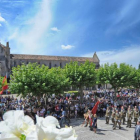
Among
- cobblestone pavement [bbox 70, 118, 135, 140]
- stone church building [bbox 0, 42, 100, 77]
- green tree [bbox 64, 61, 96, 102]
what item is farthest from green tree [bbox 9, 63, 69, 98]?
stone church building [bbox 0, 42, 100, 77]

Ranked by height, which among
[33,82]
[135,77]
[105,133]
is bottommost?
[105,133]

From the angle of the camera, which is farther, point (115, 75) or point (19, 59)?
point (19, 59)

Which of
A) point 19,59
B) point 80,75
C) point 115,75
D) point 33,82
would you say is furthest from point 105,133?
point 19,59

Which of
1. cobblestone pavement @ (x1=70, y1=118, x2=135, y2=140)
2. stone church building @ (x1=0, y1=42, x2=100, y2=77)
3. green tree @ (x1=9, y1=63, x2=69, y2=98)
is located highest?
stone church building @ (x1=0, y1=42, x2=100, y2=77)

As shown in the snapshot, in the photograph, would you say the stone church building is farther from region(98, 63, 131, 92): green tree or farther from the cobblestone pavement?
the cobblestone pavement

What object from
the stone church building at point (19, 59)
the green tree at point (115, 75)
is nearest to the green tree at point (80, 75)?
the green tree at point (115, 75)

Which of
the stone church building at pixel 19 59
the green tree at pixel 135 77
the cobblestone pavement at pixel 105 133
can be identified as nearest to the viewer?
the cobblestone pavement at pixel 105 133

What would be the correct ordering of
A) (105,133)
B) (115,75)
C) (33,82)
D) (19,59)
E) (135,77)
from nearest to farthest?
1. (105,133)
2. (33,82)
3. (115,75)
4. (135,77)
5. (19,59)

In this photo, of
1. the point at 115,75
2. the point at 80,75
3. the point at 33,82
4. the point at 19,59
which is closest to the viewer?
the point at 33,82

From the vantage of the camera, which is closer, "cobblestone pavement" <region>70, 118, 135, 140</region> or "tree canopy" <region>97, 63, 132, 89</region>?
"cobblestone pavement" <region>70, 118, 135, 140</region>

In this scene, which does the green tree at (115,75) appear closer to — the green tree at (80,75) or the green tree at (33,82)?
the green tree at (80,75)

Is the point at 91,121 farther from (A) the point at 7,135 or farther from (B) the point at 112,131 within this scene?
(A) the point at 7,135

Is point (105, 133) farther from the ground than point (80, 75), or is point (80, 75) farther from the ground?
point (80, 75)

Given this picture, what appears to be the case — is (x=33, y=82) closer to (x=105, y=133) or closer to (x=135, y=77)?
(x=105, y=133)
